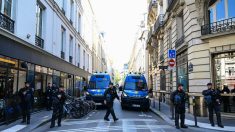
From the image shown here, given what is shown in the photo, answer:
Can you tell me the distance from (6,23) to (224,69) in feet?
35.0

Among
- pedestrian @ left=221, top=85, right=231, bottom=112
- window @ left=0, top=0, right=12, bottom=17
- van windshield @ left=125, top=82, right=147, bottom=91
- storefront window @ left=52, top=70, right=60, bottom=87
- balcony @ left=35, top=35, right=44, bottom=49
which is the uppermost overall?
window @ left=0, top=0, right=12, bottom=17

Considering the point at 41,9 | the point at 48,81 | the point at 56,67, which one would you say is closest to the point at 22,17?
the point at 41,9

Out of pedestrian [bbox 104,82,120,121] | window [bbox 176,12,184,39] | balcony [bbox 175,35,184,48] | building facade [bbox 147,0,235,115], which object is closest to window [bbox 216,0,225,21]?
building facade [bbox 147,0,235,115]

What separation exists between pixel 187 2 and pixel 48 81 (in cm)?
1008

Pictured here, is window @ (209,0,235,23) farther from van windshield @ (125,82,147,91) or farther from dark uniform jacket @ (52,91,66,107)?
dark uniform jacket @ (52,91,66,107)

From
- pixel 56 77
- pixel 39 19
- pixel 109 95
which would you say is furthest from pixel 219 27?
pixel 56 77

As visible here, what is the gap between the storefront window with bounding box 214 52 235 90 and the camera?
15086 millimetres

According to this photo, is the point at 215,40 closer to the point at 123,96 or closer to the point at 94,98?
the point at 123,96

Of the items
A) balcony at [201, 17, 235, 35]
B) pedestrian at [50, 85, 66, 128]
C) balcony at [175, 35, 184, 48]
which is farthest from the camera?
balcony at [175, 35, 184, 48]

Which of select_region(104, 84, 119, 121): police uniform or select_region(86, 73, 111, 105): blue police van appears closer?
select_region(104, 84, 119, 121): police uniform

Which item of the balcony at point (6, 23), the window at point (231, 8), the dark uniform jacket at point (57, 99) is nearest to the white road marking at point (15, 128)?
the dark uniform jacket at point (57, 99)

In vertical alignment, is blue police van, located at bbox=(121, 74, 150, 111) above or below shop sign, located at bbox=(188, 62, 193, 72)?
below

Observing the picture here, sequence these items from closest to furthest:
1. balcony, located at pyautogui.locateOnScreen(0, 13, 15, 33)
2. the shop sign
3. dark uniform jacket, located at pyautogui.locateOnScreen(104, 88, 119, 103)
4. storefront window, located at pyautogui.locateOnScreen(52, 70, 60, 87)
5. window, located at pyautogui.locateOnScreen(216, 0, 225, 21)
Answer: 1. balcony, located at pyautogui.locateOnScreen(0, 13, 15, 33)
2. dark uniform jacket, located at pyautogui.locateOnScreen(104, 88, 119, 103)
3. window, located at pyautogui.locateOnScreen(216, 0, 225, 21)
4. the shop sign
5. storefront window, located at pyautogui.locateOnScreen(52, 70, 60, 87)

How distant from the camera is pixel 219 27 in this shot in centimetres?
1538
